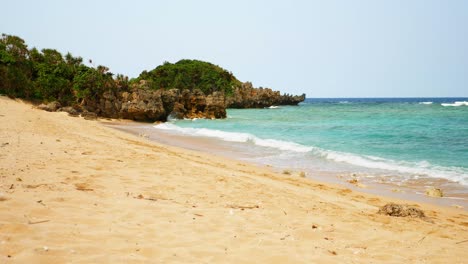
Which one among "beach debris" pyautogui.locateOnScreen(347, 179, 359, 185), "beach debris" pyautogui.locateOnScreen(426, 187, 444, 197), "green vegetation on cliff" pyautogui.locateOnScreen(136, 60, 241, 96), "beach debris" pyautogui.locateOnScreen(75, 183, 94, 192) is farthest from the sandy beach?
"green vegetation on cliff" pyautogui.locateOnScreen(136, 60, 241, 96)

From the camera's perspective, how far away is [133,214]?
5.02 meters

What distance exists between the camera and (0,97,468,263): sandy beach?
3.87m

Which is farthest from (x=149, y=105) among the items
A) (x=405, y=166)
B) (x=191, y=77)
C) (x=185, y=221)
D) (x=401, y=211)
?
(x=191, y=77)

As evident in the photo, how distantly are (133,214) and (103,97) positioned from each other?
34.4 meters

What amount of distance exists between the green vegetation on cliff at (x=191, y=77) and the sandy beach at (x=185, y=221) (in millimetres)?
81468

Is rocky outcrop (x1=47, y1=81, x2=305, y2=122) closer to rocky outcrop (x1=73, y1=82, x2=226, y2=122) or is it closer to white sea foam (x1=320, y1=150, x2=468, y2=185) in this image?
rocky outcrop (x1=73, y1=82, x2=226, y2=122)

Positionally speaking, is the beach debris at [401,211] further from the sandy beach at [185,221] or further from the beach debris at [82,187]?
the beach debris at [82,187]

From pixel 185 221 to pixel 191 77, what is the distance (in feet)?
300

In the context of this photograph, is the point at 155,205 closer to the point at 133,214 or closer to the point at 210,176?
the point at 133,214

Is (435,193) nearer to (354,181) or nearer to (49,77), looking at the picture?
(354,181)

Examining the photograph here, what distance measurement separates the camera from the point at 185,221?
16.5ft

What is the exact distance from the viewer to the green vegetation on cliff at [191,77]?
90000mm

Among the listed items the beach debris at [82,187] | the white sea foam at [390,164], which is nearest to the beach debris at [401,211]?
the white sea foam at [390,164]

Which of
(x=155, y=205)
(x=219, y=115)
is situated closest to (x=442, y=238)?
(x=155, y=205)
